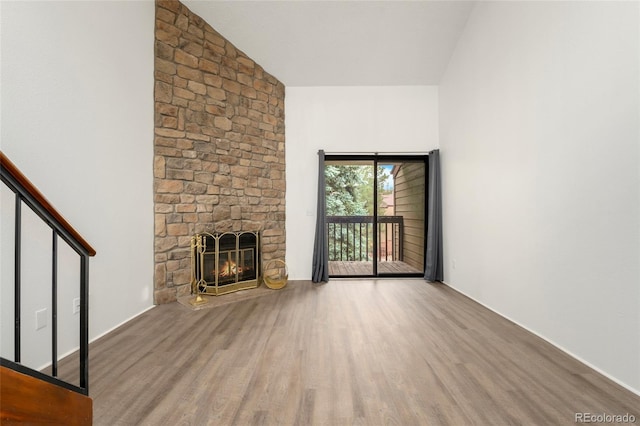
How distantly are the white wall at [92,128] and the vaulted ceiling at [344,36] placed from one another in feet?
3.70

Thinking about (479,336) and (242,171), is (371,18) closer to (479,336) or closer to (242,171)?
(242,171)

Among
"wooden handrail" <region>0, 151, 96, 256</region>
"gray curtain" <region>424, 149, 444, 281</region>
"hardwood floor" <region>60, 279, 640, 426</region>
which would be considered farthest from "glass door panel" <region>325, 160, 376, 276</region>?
"wooden handrail" <region>0, 151, 96, 256</region>

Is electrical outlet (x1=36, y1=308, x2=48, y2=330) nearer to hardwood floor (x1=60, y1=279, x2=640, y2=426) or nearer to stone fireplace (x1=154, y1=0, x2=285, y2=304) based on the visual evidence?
hardwood floor (x1=60, y1=279, x2=640, y2=426)

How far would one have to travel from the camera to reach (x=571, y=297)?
1988 millimetres

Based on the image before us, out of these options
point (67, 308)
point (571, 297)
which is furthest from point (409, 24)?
point (67, 308)

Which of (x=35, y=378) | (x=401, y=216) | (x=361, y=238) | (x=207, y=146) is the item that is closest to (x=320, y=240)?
(x=361, y=238)

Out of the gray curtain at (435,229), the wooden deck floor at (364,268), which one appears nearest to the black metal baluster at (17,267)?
the wooden deck floor at (364,268)

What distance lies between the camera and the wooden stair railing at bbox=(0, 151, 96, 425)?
95 centimetres

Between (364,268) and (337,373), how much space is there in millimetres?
3056

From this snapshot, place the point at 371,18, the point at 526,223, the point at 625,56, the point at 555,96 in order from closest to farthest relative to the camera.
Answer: the point at 625,56, the point at 555,96, the point at 526,223, the point at 371,18

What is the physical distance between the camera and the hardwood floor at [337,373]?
4.51 feet

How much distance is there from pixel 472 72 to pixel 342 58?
1746 mm

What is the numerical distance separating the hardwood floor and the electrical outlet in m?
0.41

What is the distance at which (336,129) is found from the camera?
13.6ft
